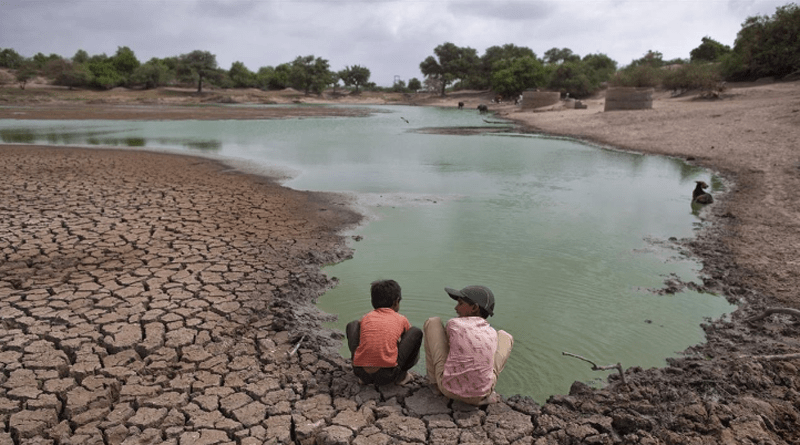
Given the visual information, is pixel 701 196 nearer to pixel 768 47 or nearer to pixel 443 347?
pixel 443 347

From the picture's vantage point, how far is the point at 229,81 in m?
74.6

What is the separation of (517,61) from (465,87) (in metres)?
20.6

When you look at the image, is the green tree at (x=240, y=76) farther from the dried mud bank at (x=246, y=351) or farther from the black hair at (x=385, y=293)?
the black hair at (x=385, y=293)

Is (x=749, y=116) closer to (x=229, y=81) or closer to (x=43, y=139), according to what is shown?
(x=43, y=139)

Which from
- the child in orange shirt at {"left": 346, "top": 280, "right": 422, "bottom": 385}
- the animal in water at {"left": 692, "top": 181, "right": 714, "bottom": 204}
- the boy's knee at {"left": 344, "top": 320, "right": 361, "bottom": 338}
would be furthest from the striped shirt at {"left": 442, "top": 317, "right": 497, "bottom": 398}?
the animal in water at {"left": 692, "top": 181, "right": 714, "bottom": 204}

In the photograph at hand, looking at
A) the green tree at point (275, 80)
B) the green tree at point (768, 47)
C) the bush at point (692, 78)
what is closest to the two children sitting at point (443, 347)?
the bush at point (692, 78)

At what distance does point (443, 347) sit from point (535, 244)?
16.2 feet

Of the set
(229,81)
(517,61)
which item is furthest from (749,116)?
(229,81)

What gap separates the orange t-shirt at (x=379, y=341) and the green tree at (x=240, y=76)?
79.2 metres

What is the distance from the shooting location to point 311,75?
261 ft

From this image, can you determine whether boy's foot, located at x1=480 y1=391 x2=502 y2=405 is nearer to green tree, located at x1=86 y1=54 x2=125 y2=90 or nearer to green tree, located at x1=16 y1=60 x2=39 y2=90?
green tree, located at x1=16 y1=60 x2=39 y2=90

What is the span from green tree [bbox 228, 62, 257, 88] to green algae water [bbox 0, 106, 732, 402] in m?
61.6

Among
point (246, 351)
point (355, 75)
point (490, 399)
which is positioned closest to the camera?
point (490, 399)

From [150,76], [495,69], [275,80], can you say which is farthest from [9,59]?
[495,69]
